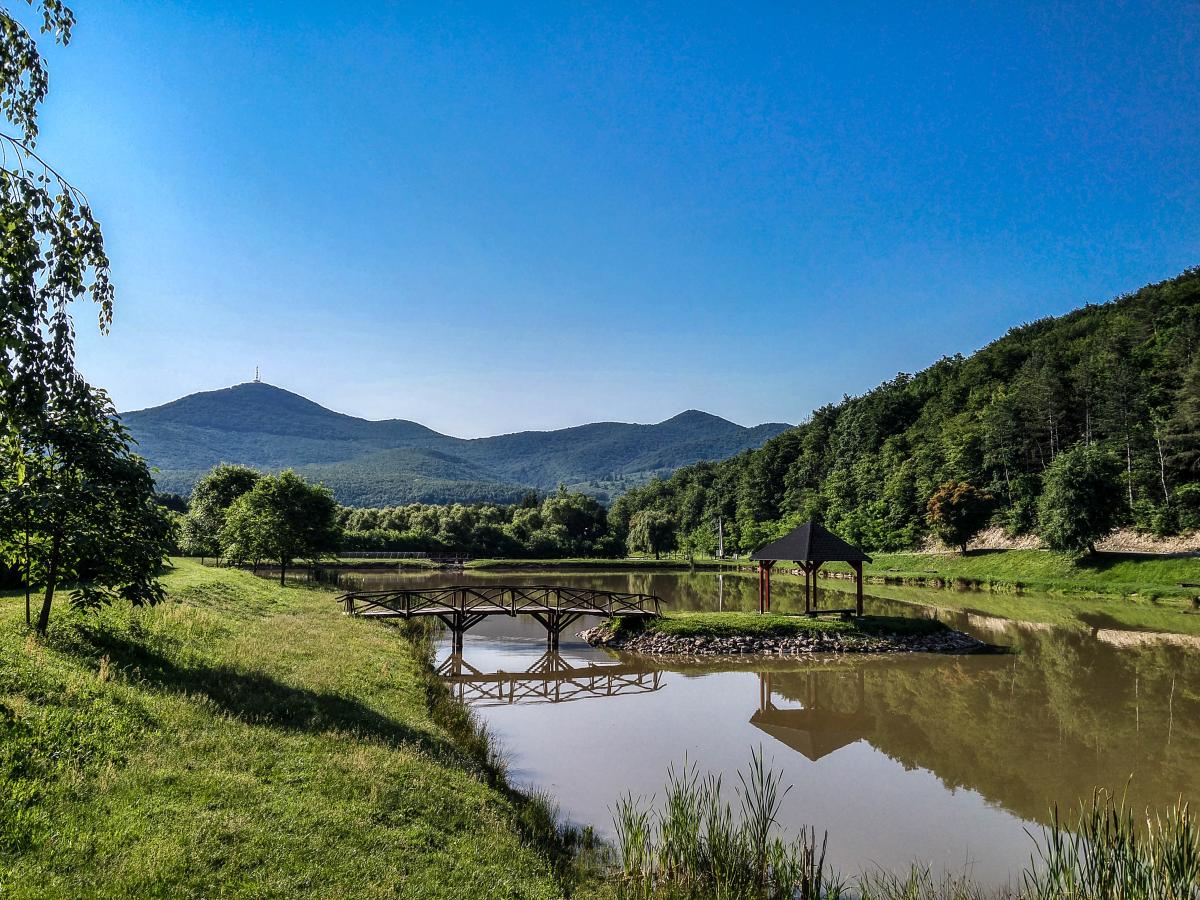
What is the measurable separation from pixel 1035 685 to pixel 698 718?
10.1 meters

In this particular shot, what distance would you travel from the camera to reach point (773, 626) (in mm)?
24359

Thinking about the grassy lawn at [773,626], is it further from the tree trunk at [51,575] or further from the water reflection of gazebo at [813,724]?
the tree trunk at [51,575]

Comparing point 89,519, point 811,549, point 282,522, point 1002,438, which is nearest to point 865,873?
point 89,519

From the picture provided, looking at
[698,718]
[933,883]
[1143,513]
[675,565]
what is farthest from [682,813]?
[675,565]

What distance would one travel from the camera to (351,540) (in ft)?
231

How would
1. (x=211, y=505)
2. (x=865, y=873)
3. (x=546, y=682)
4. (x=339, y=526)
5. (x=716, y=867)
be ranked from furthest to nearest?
(x=211, y=505) → (x=339, y=526) → (x=546, y=682) → (x=865, y=873) → (x=716, y=867)

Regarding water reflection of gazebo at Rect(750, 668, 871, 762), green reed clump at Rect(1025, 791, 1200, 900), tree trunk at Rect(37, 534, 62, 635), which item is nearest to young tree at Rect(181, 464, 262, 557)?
tree trunk at Rect(37, 534, 62, 635)

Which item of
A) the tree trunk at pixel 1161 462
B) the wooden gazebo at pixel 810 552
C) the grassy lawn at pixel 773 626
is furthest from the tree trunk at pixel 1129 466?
the wooden gazebo at pixel 810 552

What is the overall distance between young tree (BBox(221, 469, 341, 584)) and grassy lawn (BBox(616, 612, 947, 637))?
1962 cm

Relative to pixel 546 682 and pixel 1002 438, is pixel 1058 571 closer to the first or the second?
pixel 1002 438

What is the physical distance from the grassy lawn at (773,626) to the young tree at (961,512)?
3513cm

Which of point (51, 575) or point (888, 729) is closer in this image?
point (51, 575)

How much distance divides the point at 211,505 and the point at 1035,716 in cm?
5029

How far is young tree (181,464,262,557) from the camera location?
152 feet
